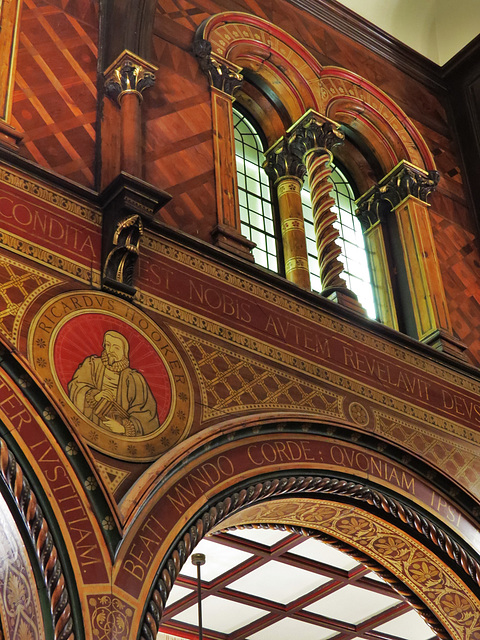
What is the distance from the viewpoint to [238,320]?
327 inches

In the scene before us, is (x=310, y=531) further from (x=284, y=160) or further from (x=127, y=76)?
(x=127, y=76)

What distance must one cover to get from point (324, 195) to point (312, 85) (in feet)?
4.59

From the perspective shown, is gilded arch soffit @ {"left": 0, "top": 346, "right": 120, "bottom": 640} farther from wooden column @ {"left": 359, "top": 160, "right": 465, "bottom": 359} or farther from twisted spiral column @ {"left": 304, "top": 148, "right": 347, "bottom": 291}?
wooden column @ {"left": 359, "top": 160, "right": 465, "bottom": 359}

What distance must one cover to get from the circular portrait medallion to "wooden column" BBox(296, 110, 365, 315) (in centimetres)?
244

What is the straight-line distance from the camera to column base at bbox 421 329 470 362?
394 inches

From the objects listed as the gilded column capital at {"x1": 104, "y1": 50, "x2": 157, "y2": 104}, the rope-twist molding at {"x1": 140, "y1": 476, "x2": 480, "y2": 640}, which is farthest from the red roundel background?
the gilded column capital at {"x1": 104, "y1": 50, "x2": 157, "y2": 104}

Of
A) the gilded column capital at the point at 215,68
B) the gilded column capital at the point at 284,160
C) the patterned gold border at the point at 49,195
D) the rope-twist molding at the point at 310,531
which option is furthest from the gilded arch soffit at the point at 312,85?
the rope-twist molding at the point at 310,531

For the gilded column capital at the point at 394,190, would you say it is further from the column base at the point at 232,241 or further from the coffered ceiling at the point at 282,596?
the coffered ceiling at the point at 282,596

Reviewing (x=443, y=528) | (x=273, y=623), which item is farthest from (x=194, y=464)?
(x=273, y=623)

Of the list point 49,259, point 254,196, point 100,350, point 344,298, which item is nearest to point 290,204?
point 254,196

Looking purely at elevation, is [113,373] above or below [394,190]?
below

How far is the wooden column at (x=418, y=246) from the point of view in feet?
33.5

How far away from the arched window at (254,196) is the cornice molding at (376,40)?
188cm

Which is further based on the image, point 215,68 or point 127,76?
point 215,68
